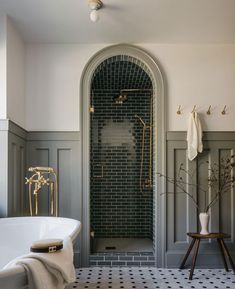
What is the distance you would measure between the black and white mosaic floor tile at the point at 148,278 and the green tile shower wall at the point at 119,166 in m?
1.33

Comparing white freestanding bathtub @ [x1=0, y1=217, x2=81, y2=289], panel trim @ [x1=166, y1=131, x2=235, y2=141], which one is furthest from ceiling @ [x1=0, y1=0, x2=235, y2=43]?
white freestanding bathtub @ [x1=0, y1=217, x2=81, y2=289]

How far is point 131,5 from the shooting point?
3262 mm

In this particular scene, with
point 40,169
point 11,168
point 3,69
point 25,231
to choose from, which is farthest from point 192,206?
point 3,69

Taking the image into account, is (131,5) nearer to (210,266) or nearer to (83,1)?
(83,1)

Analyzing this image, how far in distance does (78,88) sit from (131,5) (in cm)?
126

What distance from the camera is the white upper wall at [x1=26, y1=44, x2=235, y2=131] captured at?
4195mm

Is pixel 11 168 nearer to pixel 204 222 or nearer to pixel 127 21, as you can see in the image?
pixel 127 21

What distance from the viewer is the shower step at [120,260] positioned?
413 centimetres

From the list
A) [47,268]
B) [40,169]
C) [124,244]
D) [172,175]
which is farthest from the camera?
[124,244]

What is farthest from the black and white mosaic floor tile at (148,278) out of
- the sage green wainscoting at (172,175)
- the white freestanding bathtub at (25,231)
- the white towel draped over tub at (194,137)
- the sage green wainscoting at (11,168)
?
the white towel draped over tub at (194,137)

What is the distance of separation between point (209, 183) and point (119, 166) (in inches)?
63.9

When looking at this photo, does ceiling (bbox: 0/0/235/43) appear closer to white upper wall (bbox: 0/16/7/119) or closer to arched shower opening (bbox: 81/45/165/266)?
white upper wall (bbox: 0/16/7/119)

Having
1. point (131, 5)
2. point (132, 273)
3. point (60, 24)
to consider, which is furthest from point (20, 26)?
point (132, 273)

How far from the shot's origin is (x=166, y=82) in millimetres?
4203
